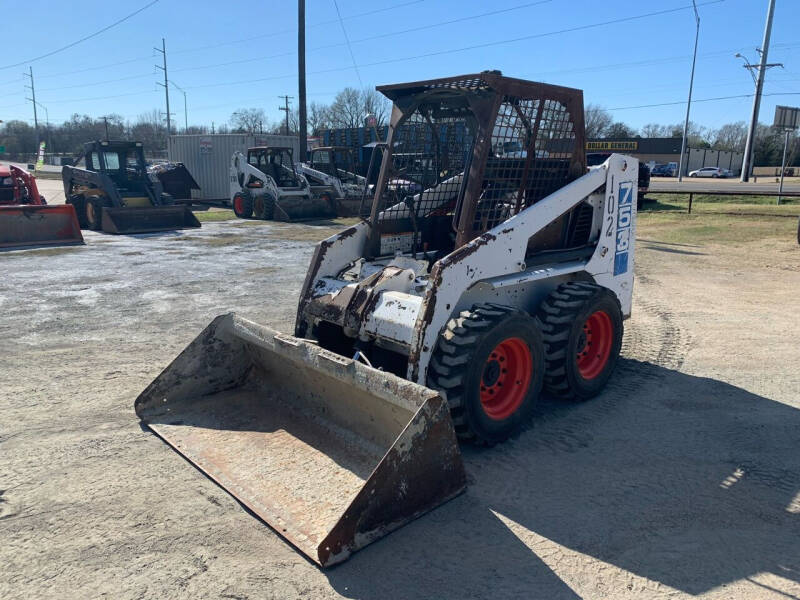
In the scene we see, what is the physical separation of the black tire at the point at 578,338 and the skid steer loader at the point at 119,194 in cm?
1342

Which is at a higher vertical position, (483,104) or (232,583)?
(483,104)

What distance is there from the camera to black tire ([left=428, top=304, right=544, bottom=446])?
12.5ft

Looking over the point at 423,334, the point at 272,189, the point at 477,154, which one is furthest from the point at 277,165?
the point at 423,334

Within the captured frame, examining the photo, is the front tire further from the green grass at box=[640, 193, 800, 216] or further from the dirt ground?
the green grass at box=[640, 193, 800, 216]

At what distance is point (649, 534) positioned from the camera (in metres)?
3.18

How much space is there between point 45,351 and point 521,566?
510cm

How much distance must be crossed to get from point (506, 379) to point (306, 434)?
1.42 meters

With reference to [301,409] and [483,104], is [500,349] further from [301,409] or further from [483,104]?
[483,104]

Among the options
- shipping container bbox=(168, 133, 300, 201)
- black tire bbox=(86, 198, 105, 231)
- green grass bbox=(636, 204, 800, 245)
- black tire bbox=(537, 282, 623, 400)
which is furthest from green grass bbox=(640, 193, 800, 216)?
black tire bbox=(86, 198, 105, 231)

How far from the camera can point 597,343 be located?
523 cm

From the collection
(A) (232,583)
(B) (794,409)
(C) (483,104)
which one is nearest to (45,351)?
(A) (232,583)

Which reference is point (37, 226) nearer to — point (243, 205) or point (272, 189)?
point (272, 189)

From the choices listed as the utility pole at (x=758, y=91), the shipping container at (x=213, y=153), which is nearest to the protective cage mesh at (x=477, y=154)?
the shipping container at (x=213, y=153)

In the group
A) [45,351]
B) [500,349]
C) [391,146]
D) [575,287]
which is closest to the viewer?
[500,349]
